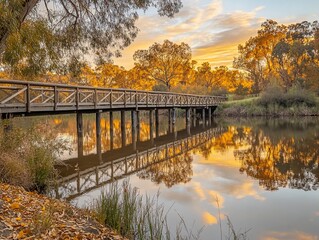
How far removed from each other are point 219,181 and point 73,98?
914cm

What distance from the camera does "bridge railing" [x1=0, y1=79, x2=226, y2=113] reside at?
12604mm

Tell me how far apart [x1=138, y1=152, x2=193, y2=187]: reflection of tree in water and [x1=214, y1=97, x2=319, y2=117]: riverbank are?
100 feet

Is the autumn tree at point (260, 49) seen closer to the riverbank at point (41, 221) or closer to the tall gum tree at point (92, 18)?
the tall gum tree at point (92, 18)

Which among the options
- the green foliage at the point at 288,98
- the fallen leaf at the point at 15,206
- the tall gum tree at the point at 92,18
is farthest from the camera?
the green foliage at the point at 288,98

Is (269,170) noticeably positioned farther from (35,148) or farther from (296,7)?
(296,7)

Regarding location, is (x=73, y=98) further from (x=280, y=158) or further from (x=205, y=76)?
(x=205, y=76)

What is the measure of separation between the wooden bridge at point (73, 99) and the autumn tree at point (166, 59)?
996 cm

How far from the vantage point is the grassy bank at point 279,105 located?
135 ft

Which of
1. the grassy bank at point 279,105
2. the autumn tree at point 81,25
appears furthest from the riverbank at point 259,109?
the autumn tree at point 81,25

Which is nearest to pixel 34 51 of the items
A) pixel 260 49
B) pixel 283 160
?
pixel 283 160

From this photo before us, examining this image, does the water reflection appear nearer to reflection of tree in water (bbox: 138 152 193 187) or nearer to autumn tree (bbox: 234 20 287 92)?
reflection of tree in water (bbox: 138 152 193 187)

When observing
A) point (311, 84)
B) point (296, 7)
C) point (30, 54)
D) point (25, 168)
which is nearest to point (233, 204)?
point (25, 168)

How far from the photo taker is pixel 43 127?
11.4 m

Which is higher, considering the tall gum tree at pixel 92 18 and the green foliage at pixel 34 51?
the tall gum tree at pixel 92 18
